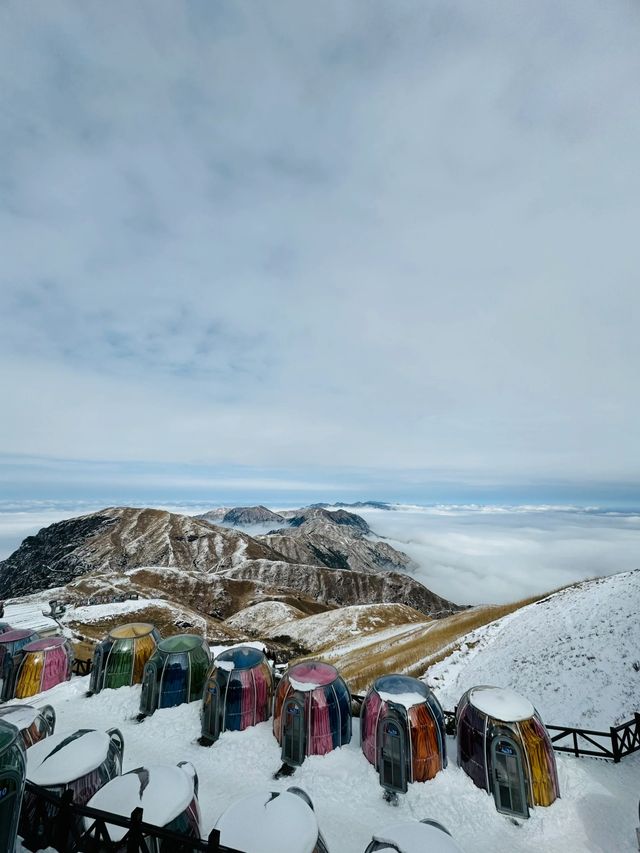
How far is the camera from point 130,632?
29.6 metres

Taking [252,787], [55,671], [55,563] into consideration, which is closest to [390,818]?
[252,787]

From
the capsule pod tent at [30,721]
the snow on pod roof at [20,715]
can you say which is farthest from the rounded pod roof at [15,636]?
the snow on pod roof at [20,715]

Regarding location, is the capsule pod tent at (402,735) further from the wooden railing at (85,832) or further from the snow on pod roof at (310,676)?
the wooden railing at (85,832)

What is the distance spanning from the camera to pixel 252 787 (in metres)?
17.7

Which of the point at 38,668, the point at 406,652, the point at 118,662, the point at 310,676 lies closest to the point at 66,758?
the point at 310,676

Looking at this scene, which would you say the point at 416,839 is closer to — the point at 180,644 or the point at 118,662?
the point at 180,644

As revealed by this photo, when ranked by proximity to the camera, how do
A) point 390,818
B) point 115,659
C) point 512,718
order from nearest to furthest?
point 390,818, point 512,718, point 115,659

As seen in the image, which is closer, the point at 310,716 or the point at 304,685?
the point at 310,716

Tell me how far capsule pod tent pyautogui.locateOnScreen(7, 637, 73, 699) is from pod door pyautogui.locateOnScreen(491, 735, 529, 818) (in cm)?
3087

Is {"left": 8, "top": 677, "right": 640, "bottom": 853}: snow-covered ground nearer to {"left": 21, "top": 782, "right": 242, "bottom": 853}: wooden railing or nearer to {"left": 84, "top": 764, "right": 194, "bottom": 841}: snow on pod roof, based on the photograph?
{"left": 84, "top": 764, "right": 194, "bottom": 841}: snow on pod roof

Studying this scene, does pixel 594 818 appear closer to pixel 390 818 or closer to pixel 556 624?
pixel 390 818

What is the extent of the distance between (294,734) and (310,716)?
3.83 feet

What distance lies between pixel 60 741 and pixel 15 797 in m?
7.78

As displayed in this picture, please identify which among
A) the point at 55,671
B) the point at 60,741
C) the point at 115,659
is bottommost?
the point at 55,671
